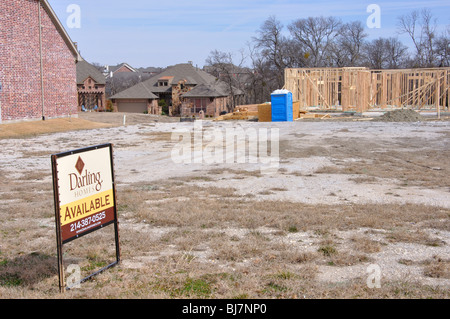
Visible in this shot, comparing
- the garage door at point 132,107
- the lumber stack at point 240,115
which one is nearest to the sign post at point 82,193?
the lumber stack at point 240,115

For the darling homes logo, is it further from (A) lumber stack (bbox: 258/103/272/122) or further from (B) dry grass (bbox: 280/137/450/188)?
(A) lumber stack (bbox: 258/103/272/122)

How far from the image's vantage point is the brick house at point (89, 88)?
59.8 metres

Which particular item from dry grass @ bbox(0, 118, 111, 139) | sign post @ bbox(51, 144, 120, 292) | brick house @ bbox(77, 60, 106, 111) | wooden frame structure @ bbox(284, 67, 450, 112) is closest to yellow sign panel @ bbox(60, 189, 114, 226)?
sign post @ bbox(51, 144, 120, 292)

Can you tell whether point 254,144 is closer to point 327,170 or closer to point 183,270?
point 327,170

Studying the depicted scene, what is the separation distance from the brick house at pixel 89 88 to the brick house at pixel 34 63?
85.5 feet

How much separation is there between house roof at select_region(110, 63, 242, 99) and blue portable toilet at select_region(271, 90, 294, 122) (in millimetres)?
29407

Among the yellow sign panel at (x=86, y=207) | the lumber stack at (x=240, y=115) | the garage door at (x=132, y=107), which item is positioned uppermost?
the garage door at (x=132, y=107)

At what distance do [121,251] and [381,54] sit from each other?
7336 centimetres

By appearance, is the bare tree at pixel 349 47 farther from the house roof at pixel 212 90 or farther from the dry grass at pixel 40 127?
the dry grass at pixel 40 127

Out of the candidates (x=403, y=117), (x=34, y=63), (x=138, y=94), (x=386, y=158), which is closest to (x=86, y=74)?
(x=138, y=94)

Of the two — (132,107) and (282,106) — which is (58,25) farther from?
(132,107)

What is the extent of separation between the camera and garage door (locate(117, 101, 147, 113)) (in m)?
62.2
